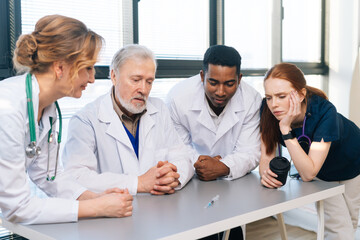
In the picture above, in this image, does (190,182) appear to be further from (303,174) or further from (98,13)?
(98,13)

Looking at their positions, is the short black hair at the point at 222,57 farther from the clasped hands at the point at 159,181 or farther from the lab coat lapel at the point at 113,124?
the clasped hands at the point at 159,181

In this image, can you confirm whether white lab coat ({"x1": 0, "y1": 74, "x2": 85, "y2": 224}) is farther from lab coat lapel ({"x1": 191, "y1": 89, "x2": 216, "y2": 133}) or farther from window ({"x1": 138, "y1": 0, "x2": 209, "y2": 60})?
window ({"x1": 138, "y1": 0, "x2": 209, "y2": 60})

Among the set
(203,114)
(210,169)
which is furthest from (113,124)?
(203,114)

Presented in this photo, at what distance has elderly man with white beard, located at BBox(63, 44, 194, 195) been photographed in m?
1.80

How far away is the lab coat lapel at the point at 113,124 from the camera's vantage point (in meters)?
1.88

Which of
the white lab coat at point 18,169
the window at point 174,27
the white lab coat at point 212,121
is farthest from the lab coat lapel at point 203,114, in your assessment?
the white lab coat at point 18,169

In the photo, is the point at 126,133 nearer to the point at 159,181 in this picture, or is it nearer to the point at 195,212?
the point at 159,181

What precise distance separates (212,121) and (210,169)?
455mm

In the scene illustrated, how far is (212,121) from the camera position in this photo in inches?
92.0

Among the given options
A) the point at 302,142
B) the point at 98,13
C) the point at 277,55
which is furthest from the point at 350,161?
the point at 277,55

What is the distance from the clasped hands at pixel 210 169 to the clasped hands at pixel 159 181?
0.26 m

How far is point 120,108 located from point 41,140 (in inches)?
24.3

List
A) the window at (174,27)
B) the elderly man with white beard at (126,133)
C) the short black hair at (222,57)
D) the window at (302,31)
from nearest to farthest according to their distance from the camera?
the elderly man with white beard at (126,133) → the short black hair at (222,57) → the window at (174,27) → the window at (302,31)

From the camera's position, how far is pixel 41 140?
1413mm
